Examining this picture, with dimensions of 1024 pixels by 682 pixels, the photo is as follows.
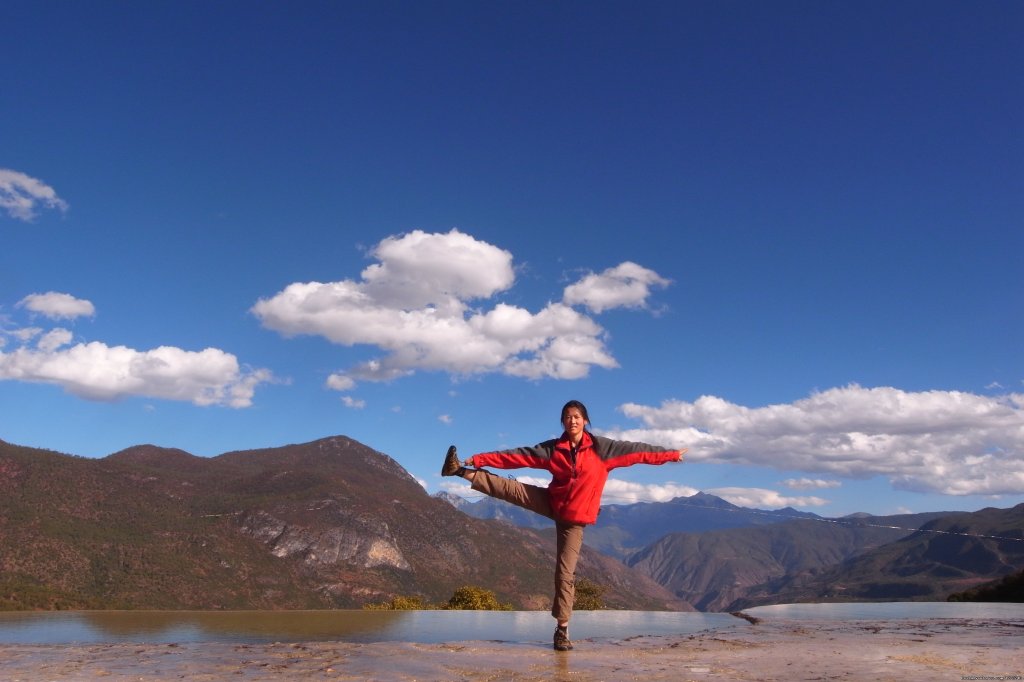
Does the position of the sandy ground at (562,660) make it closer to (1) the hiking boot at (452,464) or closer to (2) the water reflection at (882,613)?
(1) the hiking boot at (452,464)

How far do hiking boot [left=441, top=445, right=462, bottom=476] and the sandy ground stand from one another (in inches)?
87.2

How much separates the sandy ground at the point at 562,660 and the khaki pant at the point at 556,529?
618mm

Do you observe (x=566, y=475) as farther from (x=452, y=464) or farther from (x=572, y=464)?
(x=452, y=464)

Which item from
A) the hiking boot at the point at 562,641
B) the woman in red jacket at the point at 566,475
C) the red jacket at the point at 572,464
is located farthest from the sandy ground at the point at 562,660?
the red jacket at the point at 572,464

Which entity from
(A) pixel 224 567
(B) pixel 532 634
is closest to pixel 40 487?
(A) pixel 224 567

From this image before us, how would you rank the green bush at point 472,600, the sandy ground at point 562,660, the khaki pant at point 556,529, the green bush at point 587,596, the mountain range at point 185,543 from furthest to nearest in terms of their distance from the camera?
the mountain range at point 185,543
the green bush at point 587,596
the green bush at point 472,600
the khaki pant at point 556,529
the sandy ground at point 562,660

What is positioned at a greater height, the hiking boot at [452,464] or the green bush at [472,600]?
the hiking boot at [452,464]

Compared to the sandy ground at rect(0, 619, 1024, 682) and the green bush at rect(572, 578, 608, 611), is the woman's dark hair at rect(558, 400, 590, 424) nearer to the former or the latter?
the sandy ground at rect(0, 619, 1024, 682)

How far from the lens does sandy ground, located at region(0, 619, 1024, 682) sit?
6234 millimetres

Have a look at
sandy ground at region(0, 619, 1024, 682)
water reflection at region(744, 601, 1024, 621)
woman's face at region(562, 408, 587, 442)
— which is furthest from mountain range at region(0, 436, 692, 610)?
woman's face at region(562, 408, 587, 442)

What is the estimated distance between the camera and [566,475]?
9.52 metres

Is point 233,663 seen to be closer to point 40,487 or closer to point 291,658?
point 291,658

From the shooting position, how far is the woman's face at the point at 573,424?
9539 millimetres

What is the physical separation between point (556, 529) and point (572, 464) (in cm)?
99
